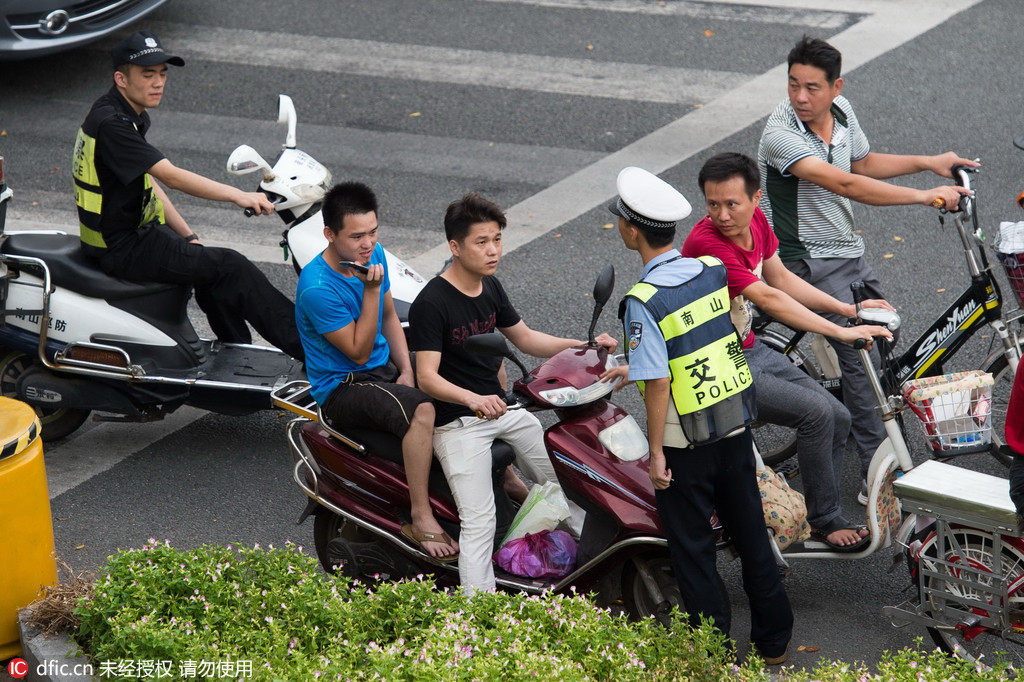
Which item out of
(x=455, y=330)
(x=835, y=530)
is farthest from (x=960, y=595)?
(x=455, y=330)

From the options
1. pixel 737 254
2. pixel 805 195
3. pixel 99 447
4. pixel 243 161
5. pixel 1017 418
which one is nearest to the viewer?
pixel 1017 418

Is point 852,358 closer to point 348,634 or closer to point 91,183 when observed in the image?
point 348,634

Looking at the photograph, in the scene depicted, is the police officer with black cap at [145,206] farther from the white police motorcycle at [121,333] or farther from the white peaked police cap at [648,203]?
the white peaked police cap at [648,203]

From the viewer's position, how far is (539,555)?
468 centimetres

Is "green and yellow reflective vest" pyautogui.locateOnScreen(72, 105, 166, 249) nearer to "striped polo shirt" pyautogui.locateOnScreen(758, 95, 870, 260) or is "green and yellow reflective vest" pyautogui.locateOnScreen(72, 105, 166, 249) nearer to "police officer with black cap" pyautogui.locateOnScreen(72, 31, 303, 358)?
"police officer with black cap" pyautogui.locateOnScreen(72, 31, 303, 358)

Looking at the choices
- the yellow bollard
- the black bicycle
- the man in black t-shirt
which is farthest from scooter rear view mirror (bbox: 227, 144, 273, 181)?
the black bicycle

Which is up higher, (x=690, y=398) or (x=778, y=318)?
(x=778, y=318)

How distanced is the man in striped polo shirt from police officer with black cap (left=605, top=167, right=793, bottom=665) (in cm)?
127

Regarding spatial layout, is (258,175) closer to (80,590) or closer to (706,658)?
(80,590)

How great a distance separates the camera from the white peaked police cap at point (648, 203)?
405 centimetres

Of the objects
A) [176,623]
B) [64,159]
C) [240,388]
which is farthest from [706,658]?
[64,159]

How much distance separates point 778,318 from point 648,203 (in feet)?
3.12

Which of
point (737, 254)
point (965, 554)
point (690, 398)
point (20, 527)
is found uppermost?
point (737, 254)

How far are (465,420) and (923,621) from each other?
189 cm
